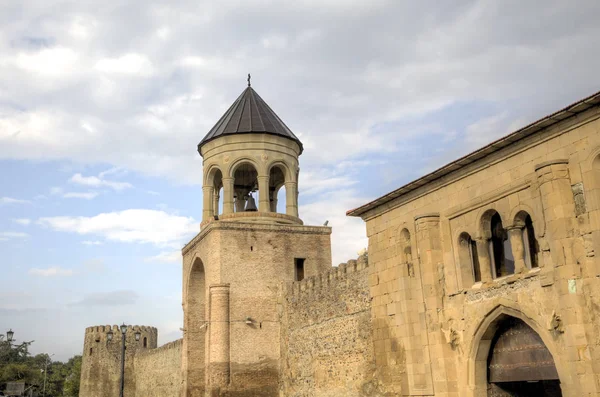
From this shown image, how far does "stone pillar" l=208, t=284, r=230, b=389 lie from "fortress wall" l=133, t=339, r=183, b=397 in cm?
468

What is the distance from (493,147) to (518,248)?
1716 millimetres

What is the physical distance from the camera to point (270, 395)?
2030 centimetres

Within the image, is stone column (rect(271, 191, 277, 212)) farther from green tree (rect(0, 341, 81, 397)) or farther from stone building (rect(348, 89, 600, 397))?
green tree (rect(0, 341, 81, 397))

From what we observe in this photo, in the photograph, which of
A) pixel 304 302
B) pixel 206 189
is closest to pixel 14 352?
pixel 206 189

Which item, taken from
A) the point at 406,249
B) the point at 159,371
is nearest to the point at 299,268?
the point at 406,249

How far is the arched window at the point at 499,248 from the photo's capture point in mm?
11125

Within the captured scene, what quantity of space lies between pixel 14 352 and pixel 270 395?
56.5 m

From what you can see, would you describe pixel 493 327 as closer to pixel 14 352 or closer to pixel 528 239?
pixel 528 239

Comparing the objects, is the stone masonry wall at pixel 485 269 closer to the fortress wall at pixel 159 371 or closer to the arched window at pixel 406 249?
the arched window at pixel 406 249

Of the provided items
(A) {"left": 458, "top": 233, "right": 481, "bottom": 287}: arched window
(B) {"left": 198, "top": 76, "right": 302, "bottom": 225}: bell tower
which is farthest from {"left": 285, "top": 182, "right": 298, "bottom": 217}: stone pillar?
(A) {"left": 458, "top": 233, "right": 481, "bottom": 287}: arched window

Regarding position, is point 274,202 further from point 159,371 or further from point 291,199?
point 159,371

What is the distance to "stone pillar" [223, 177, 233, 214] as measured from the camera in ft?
74.4

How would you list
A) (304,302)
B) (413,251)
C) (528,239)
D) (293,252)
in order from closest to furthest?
(528,239)
(413,251)
(304,302)
(293,252)

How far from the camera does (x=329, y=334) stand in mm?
17344
